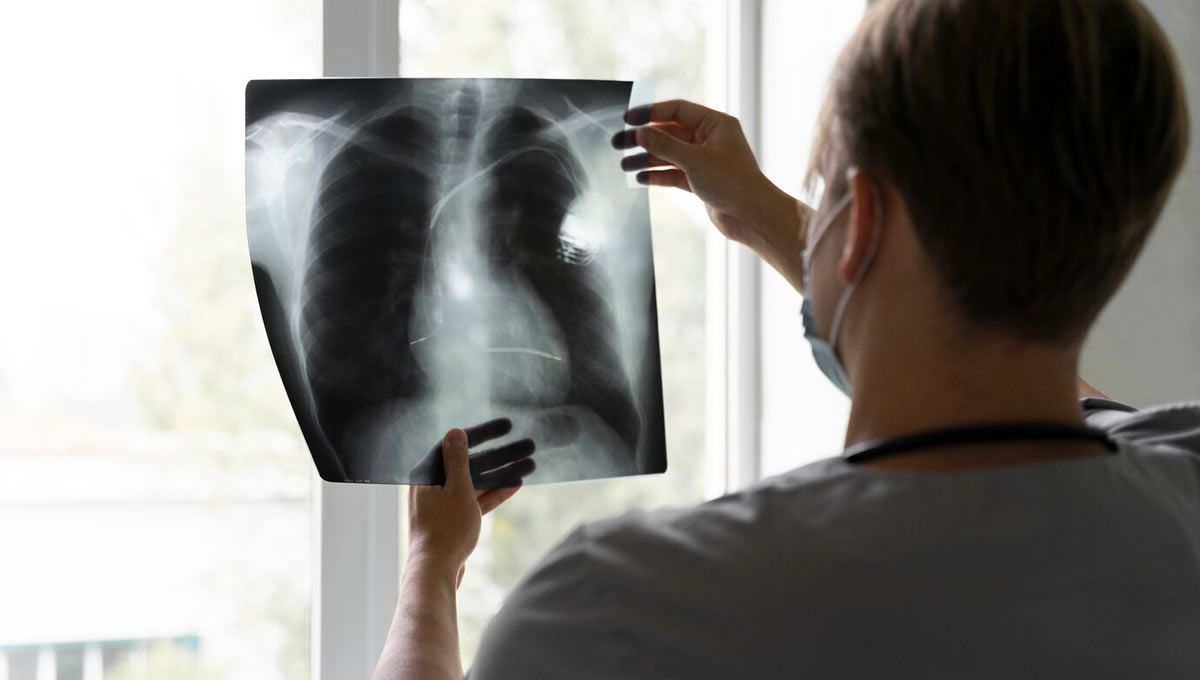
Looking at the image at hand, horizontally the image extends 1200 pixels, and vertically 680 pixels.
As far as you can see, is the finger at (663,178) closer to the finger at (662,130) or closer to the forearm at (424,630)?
the finger at (662,130)

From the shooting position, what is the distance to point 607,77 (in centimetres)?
147

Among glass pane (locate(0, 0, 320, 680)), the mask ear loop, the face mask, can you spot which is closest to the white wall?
the face mask

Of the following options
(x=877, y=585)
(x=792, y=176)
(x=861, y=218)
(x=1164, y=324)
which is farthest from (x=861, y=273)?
(x=1164, y=324)

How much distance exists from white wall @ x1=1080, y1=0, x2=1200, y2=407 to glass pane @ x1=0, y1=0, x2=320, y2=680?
3.36 feet

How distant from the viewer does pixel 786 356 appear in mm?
1464

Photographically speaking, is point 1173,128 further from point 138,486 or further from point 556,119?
point 138,486

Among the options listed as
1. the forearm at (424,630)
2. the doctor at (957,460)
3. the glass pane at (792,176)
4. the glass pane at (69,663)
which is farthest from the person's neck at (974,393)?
the glass pane at (69,663)

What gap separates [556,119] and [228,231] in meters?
0.46

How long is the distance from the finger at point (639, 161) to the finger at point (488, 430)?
0.27 metres

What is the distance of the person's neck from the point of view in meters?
0.63

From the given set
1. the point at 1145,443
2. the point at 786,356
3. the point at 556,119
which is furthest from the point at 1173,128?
the point at 786,356

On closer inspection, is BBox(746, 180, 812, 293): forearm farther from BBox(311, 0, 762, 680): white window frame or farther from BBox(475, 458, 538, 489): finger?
BBox(311, 0, 762, 680): white window frame

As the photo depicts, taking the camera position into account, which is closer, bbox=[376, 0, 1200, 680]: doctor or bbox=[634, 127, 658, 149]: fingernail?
bbox=[376, 0, 1200, 680]: doctor

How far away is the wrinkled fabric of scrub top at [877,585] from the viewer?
58 cm
